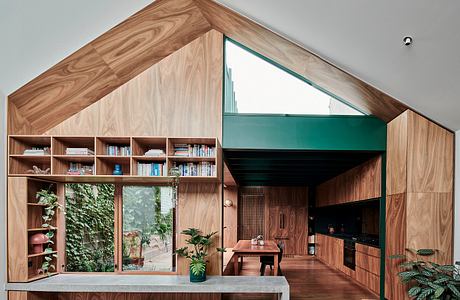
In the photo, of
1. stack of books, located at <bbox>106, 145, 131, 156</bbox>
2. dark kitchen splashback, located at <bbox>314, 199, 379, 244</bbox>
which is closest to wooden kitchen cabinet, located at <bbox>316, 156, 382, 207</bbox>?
dark kitchen splashback, located at <bbox>314, 199, 379, 244</bbox>

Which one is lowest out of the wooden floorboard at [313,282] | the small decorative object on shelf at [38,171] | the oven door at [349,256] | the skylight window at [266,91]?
the wooden floorboard at [313,282]

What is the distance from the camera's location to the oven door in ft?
26.8

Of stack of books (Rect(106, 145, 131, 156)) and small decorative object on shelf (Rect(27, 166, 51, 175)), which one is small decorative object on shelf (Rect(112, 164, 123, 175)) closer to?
stack of books (Rect(106, 145, 131, 156))

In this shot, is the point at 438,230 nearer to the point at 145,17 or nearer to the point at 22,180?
the point at 145,17

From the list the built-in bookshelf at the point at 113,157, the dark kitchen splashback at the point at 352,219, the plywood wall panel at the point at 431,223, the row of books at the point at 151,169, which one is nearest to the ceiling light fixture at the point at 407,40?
the plywood wall panel at the point at 431,223

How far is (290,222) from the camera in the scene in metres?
13.3

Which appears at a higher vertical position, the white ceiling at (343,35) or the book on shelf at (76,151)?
the white ceiling at (343,35)

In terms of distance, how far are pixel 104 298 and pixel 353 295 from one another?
4127mm

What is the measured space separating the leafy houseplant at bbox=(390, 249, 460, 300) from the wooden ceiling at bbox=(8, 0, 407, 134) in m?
1.88

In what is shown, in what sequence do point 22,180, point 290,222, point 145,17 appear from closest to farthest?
point 145,17
point 22,180
point 290,222

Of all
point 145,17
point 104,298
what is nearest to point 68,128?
point 145,17

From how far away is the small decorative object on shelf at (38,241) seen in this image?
493 centimetres

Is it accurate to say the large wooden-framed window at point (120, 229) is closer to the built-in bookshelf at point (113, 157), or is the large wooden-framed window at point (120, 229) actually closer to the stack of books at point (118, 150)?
the built-in bookshelf at point (113, 157)

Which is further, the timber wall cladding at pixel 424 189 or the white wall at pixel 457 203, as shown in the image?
the timber wall cladding at pixel 424 189
